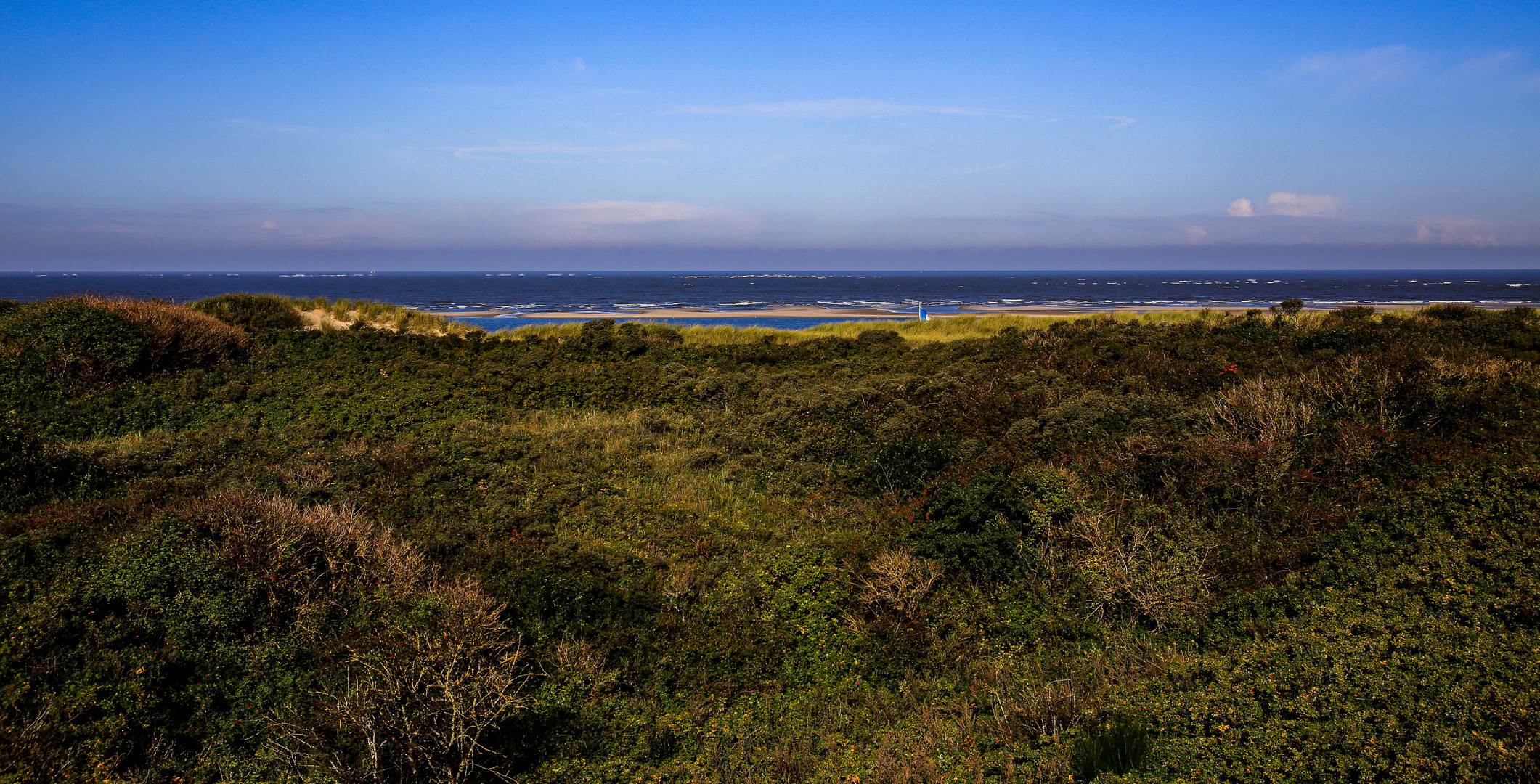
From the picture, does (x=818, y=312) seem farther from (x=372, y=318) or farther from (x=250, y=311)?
(x=250, y=311)

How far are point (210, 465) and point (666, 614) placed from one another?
294 inches

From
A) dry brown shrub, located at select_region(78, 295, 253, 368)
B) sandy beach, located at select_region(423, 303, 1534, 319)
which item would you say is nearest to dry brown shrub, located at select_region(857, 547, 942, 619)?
dry brown shrub, located at select_region(78, 295, 253, 368)

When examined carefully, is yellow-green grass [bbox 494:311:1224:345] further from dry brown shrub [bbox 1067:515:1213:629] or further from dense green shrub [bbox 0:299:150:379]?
dry brown shrub [bbox 1067:515:1213:629]

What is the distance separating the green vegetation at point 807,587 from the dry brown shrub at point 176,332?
7.81 feet

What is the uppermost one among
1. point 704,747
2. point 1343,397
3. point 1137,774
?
point 1343,397

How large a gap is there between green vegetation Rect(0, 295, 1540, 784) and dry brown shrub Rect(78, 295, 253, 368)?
238 cm

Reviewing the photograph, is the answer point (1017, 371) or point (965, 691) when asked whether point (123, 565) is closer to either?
point (965, 691)

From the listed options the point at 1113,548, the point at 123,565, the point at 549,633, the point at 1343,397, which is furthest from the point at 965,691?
the point at 1343,397

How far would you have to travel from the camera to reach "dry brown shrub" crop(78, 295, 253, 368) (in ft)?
52.9

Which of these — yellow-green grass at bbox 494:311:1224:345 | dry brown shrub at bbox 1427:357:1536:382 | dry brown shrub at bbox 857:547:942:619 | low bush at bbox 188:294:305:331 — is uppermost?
low bush at bbox 188:294:305:331

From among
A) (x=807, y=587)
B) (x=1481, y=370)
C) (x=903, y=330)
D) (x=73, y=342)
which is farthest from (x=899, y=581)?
(x=903, y=330)

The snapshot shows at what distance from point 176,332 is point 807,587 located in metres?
17.0

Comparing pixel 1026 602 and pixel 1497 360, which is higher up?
pixel 1497 360

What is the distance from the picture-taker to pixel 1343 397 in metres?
10.4
